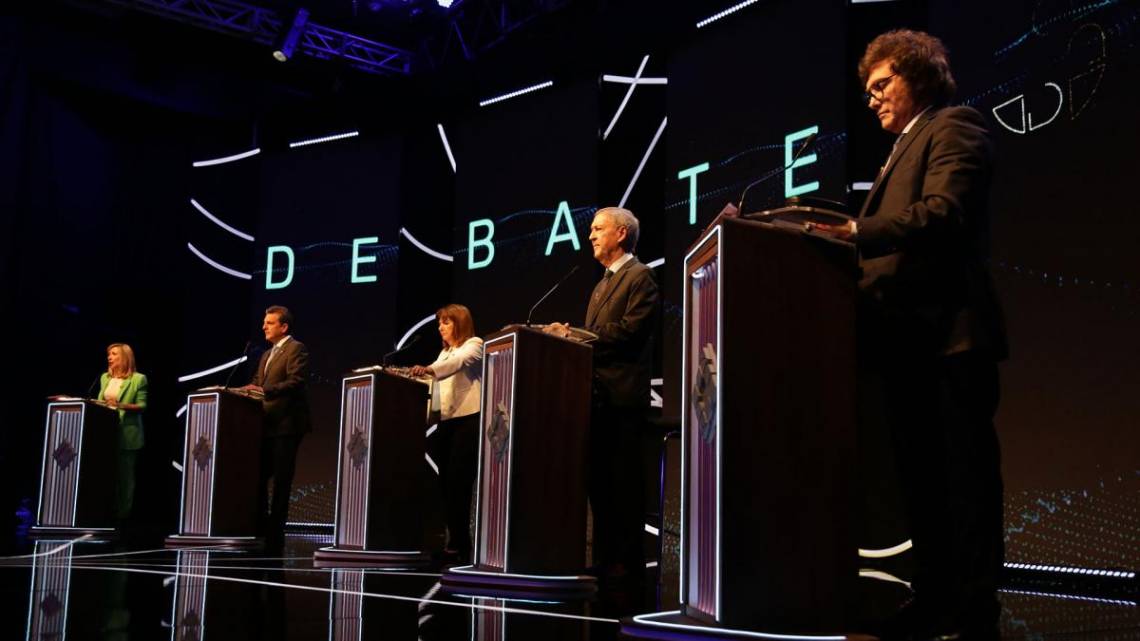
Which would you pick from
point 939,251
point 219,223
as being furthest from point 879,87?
point 219,223

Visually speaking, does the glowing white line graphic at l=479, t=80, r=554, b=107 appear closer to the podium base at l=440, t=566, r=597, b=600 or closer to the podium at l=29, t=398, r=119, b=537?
the podium at l=29, t=398, r=119, b=537

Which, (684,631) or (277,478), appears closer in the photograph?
(684,631)

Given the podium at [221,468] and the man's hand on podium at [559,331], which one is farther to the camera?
the podium at [221,468]

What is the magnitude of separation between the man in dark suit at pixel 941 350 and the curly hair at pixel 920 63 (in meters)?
0.09

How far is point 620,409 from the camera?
4074 mm

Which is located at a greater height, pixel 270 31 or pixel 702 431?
pixel 270 31

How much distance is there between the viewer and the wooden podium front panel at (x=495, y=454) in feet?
11.8

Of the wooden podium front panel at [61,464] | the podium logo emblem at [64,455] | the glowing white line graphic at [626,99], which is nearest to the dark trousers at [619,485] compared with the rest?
the glowing white line graphic at [626,99]

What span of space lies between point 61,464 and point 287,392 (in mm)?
2279

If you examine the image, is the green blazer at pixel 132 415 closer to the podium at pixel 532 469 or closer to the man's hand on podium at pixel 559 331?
the podium at pixel 532 469

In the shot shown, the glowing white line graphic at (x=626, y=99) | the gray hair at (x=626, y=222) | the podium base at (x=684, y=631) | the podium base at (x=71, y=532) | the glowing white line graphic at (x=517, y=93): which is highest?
the glowing white line graphic at (x=517, y=93)

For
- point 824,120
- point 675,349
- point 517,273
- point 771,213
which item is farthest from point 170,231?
point 771,213

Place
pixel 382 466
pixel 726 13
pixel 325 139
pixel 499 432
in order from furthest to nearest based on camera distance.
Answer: pixel 325 139 → pixel 726 13 → pixel 382 466 → pixel 499 432

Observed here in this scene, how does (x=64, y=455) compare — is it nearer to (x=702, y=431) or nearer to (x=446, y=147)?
(x=446, y=147)
